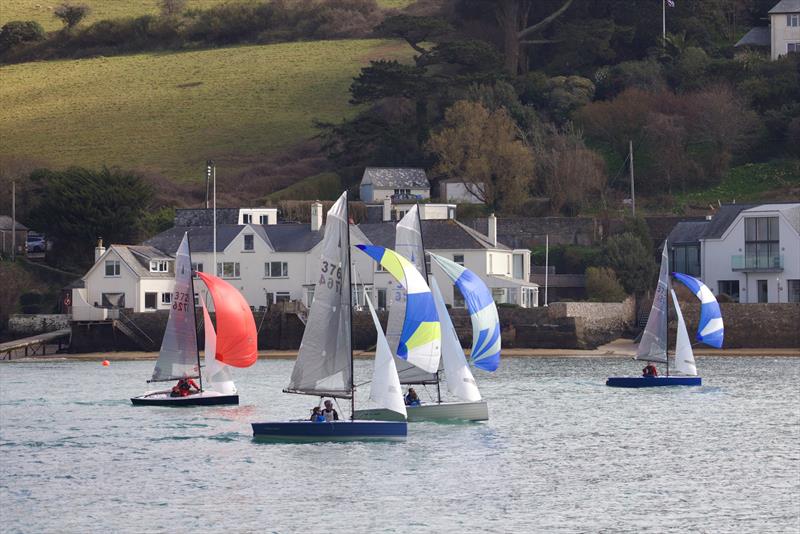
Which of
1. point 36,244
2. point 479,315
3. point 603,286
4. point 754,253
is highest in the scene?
point 36,244

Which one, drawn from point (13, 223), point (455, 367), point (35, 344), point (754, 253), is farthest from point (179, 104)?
point (455, 367)

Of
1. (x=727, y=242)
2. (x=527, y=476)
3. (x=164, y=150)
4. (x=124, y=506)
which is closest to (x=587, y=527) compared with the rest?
(x=527, y=476)

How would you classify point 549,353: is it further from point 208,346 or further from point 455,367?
point 455,367

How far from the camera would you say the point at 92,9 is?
18462 centimetres

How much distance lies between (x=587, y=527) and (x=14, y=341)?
195ft

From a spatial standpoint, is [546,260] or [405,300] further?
[546,260]

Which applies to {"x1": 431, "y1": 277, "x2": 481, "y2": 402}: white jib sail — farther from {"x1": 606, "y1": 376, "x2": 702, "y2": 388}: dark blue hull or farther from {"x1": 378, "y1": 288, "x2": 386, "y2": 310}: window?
{"x1": 378, "y1": 288, "x2": 386, "y2": 310}: window

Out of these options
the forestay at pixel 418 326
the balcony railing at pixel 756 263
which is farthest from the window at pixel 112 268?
the forestay at pixel 418 326

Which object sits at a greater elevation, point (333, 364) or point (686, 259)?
point (686, 259)

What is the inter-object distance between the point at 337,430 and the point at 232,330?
12235mm

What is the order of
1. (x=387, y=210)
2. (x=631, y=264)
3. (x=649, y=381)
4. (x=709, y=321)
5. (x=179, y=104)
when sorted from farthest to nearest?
(x=179, y=104) < (x=387, y=210) < (x=631, y=264) < (x=709, y=321) < (x=649, y=381)

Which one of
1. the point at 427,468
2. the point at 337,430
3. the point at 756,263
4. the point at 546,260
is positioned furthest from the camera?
the point at 546,260

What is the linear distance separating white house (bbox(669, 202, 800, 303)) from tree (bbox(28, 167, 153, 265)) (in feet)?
118

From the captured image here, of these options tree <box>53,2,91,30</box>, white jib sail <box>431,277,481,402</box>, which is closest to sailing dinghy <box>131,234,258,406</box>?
white jib sail <box>431,277,481,402</box>
